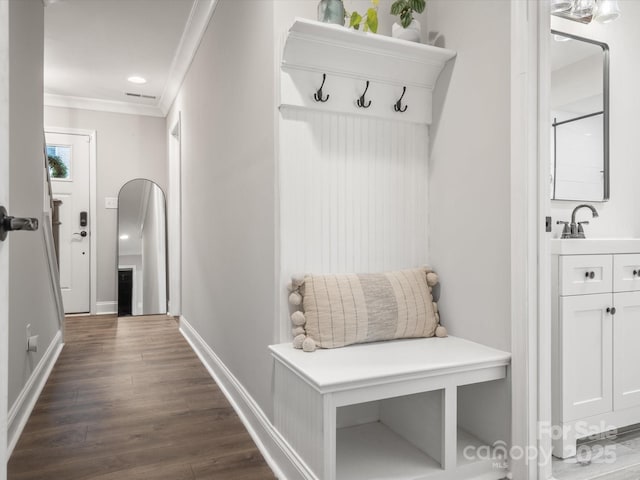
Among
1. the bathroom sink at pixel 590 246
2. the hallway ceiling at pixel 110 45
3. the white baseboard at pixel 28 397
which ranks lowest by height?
the white baseboard at pixel 28 397

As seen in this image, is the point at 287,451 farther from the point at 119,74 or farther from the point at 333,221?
the point at 119,74

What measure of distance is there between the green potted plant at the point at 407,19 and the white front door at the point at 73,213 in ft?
14.8

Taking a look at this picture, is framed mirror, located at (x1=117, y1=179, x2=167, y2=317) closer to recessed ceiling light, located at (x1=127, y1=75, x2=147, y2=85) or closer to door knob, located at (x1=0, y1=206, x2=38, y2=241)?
Result: recessed ceiling light, located at (x1=127, y1=75, x2=147, y2=85)

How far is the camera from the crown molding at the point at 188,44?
3000mm

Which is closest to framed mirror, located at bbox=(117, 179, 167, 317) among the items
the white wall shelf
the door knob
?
the white wall shelf

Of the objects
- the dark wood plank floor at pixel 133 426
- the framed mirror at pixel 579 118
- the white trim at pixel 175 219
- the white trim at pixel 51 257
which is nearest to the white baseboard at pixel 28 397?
the dark wood plank floor at pixel 133 426

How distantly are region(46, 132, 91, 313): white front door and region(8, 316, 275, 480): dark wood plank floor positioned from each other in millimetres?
1899

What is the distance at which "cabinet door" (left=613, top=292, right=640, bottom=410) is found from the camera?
1898 mm

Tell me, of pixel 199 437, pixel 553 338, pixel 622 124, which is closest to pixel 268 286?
pixel 199 437

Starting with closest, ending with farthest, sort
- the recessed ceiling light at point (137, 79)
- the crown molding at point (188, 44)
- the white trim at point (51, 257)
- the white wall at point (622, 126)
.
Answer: the white wall at point (622, 126) < the white trim at point (51, 257) < the crown molding at point (188, 44) < the recessed ceiling light at point (137, 79)

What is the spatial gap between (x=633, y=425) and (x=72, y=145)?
569cm

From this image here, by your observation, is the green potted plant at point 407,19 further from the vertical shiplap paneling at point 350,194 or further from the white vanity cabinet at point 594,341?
the white vanity cabinet at point 594,341

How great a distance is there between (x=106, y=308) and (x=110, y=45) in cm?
302

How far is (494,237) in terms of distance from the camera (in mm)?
1655
